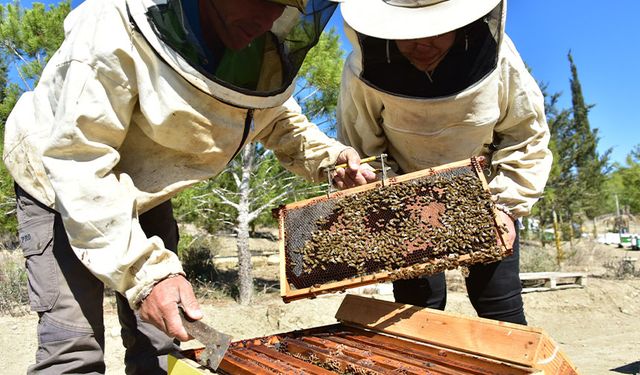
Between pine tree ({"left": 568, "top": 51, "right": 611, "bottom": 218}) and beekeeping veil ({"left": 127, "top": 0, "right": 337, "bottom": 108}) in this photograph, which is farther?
pine tree ({"left": 568, "top": 51, "right": 611, "bottom": 218})

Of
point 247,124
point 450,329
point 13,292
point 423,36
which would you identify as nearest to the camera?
point 450,329

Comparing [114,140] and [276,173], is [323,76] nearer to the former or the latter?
[276,173]

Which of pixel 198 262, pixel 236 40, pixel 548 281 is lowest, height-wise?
pixel 548 281

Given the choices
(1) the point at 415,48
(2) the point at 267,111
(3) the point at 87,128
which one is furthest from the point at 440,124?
(3) the point at 87,128

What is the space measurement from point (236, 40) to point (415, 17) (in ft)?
2.63

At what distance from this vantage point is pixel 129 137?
1.99 metres

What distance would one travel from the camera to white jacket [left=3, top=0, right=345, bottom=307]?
5.56 feet

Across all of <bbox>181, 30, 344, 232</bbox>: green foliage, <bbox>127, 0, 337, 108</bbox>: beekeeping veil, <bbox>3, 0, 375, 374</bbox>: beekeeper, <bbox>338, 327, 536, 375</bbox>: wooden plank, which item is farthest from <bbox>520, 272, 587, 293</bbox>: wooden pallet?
<bbox>3, 0, 375, 374</bbox>: beekeeper

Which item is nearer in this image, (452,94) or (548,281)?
(452,94)

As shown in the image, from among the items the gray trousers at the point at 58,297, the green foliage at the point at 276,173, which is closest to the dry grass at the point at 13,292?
the green foliage at the point at 276,173

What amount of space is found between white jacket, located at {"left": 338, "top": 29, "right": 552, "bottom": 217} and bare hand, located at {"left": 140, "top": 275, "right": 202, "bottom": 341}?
1.33m

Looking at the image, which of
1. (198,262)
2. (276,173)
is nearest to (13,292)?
(198,262)

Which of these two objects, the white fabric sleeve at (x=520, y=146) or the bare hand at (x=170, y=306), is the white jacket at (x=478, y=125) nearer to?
the white fabric sleeve at (x=520, y=146)

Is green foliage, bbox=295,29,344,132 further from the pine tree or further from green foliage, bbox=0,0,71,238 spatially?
the pine tree
